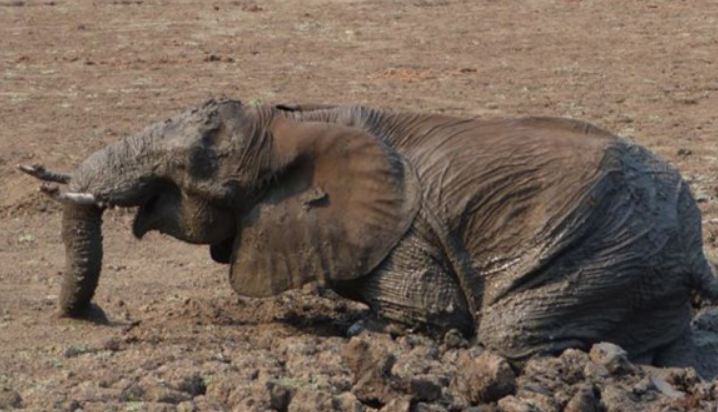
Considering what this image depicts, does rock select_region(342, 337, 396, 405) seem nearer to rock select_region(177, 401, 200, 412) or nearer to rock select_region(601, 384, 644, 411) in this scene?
rock select_region(177, 401, 200, 412)

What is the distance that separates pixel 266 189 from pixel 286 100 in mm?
8084

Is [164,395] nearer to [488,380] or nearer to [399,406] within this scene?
[399,406]

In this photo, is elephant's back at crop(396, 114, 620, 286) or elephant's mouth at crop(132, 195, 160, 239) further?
elephant's mouth at crop(132, 195, 160, 239)

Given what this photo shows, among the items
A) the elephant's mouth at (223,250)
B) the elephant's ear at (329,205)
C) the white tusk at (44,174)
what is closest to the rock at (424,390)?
the elephant's ear at (329,205)

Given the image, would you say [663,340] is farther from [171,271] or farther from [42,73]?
[42,73]

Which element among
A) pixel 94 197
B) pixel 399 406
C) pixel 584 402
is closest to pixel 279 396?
pixel 399 406

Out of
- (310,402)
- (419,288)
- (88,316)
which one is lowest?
(310,402)

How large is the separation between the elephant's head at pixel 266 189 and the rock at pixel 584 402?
3.88 feet

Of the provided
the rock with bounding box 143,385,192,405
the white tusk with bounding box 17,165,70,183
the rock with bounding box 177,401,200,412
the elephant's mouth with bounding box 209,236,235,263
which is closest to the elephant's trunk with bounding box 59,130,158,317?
the white tusk with bounding box 17,165,70,183

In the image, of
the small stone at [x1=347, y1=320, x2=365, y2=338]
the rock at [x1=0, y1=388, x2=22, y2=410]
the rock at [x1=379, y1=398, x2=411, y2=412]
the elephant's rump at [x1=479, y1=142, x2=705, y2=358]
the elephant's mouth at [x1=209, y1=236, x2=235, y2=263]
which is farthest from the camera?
the elephant's mouth at [x1=209, y1=236, x2=235, y2=263]

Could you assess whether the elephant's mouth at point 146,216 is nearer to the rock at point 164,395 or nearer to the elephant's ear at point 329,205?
the elephant's ear at point 329,205

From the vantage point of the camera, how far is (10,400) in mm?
7254

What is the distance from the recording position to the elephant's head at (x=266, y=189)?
8.41 meters

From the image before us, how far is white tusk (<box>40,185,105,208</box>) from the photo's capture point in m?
8.68
